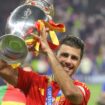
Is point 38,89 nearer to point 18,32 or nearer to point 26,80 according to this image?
point 26,80

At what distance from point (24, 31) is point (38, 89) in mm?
517

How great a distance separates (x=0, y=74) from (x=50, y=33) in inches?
22.7

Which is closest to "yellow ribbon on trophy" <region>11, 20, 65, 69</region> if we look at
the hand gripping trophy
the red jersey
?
the hand gripping trophy

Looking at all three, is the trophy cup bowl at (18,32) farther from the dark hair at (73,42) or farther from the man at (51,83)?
the dark hair at (73,42)

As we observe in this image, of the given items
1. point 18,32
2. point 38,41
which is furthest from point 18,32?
point 38,41

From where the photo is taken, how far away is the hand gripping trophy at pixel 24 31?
13.9ft

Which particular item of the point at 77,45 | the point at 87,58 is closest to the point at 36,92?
the point at 77,45

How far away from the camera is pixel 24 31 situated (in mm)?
4316

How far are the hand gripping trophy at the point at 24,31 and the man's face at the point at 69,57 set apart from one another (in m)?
0.28

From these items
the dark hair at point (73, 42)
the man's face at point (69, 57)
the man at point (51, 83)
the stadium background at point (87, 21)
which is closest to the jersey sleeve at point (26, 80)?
the man at point (51, 83)

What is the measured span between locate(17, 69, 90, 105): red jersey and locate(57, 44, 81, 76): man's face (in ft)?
0.42

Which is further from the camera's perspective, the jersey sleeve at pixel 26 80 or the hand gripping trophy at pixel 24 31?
the jersey sleeve at pixel 26 80

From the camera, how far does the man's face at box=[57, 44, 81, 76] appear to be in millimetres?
4602

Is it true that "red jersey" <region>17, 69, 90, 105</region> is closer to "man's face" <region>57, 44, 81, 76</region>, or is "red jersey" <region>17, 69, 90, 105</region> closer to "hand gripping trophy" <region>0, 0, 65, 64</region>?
"man's face" <region>57, 44, 81, 76</region>
